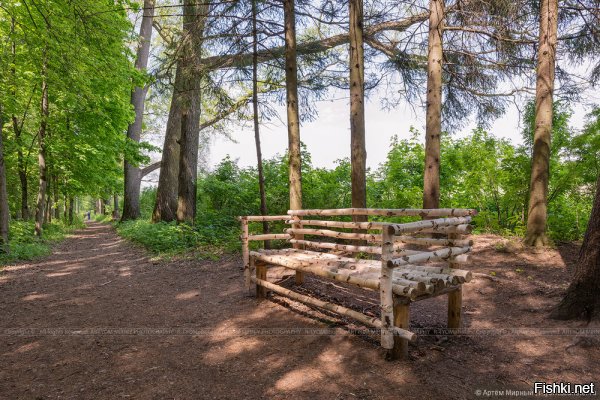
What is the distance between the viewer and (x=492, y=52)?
7520 millimetres

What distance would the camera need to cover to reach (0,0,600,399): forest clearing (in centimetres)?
296

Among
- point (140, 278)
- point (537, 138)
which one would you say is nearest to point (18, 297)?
point (140, 278)

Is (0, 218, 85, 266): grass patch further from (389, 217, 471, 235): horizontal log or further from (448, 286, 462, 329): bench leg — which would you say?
(448, 286, 462, 329): bench leg

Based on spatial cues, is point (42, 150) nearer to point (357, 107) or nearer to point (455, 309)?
point (357, 107)

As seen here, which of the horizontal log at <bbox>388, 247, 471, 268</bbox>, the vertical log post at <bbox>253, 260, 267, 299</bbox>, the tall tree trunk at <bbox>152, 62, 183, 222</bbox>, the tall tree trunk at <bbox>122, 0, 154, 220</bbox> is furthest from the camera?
the tall tree trunk at <bbox>122, 0, 154, 220</bbox>

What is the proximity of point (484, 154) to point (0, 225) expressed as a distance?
12289 millimetres

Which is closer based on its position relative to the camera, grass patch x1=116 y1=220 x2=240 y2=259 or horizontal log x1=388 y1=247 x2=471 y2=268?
horizontal log x1=388 y1=247 x2=471 y2=268

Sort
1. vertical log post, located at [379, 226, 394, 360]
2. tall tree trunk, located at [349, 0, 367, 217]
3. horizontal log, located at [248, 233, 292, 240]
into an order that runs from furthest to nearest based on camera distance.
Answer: tall tree trunk, located at [349, 0, 367, 217]
horizontal log, located at [248, 233, 292, 240]
vertical log post, located at [379, 226, 394, 360]

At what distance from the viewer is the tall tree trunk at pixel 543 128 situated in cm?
652

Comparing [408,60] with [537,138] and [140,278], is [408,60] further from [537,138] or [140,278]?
[140,278]

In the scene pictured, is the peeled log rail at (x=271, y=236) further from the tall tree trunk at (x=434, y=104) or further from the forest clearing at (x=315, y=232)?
the tall tree trunk at (x=434, y=104)

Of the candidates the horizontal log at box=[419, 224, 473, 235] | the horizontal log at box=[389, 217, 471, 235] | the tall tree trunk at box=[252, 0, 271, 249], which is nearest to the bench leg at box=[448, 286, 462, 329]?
the horizontal log at box=[419, 224, 473, 235]

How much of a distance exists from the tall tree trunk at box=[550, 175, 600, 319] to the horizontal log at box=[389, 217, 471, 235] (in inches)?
46.9

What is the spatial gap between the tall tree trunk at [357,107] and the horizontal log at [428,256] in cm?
374
